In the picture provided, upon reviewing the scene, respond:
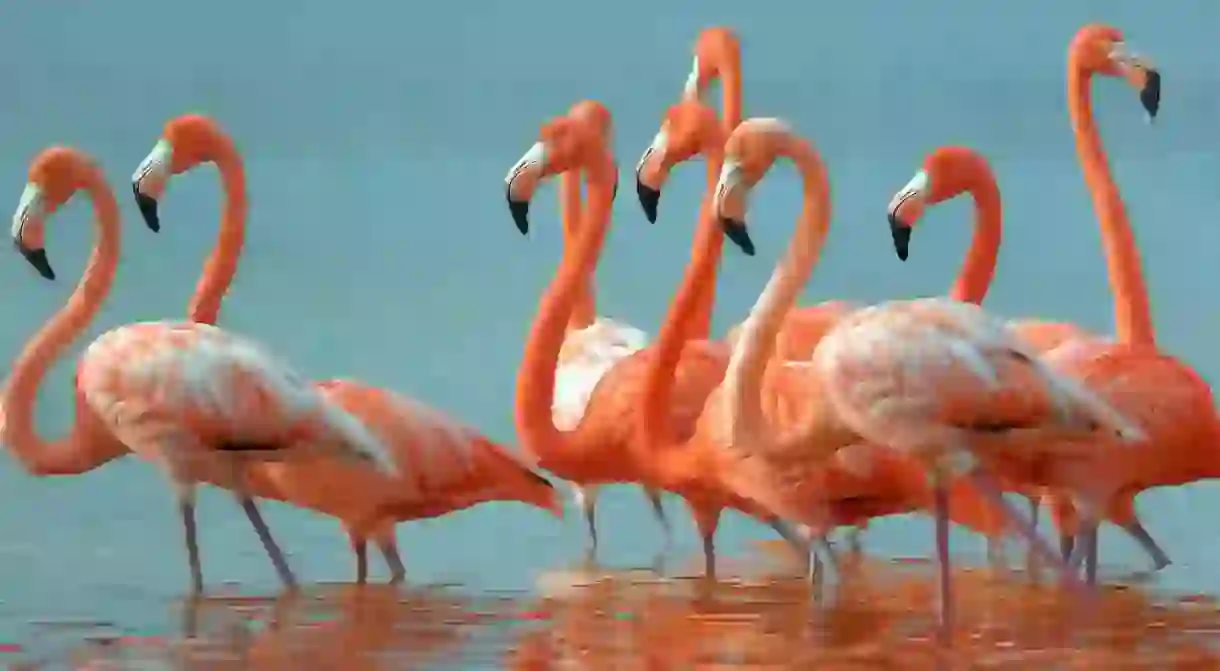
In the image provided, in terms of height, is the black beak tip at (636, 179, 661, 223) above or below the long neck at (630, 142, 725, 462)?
above

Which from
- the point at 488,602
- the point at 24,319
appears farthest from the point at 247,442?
the point at 24,319

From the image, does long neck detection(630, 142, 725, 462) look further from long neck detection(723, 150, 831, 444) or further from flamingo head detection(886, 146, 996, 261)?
flamingo head detection(886, 146, 996, 261)

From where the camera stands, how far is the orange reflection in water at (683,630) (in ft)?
17.6

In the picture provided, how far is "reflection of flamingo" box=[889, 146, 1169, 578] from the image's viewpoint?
6.45m

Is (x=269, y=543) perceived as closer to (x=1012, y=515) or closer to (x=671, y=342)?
(x=671, y=342)

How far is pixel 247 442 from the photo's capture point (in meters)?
6.16

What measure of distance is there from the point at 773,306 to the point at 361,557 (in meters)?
1.43

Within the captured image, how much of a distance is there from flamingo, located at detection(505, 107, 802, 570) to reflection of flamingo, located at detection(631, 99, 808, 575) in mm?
31

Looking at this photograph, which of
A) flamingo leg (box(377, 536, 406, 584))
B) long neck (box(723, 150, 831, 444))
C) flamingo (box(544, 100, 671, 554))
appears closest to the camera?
long neck (box(723, 150, 831, 444))

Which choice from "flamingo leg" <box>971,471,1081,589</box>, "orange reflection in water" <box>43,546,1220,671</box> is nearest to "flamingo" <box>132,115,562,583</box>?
"orange reflection in water" <box>43,546,1220,671</box>

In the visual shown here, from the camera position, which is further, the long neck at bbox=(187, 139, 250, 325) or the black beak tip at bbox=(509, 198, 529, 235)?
the long neck at bbox=(187, 139, 250, 325)

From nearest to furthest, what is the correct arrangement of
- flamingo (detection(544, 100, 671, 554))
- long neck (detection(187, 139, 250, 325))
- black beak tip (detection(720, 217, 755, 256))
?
black beak tip (detection(720, 217, 755, 256)) → long neck (detection(187, 139, 250, 325)) → flamingo (detection(544, 100, 671, 554))

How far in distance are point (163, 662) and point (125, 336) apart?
1.19 meters

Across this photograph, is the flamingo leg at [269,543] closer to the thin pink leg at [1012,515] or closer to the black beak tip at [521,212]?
the black beak tip at [521,212]
